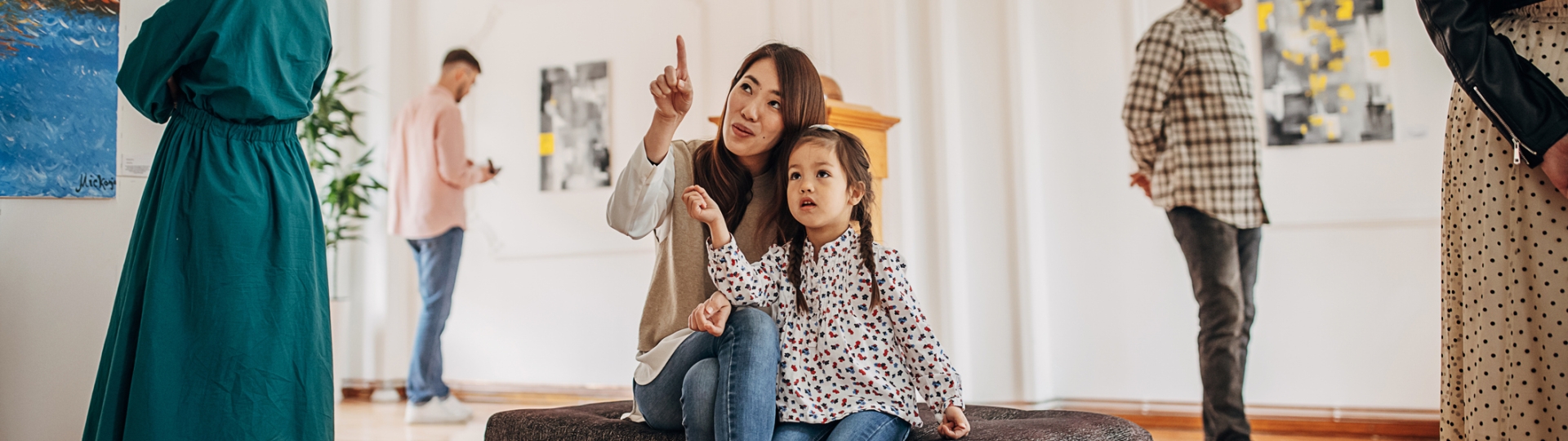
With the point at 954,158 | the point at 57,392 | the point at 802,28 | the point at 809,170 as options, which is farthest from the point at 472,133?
the point at 809,170

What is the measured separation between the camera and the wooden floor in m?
2.89

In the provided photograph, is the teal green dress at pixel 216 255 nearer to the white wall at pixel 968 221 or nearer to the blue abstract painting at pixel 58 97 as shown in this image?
the blue abstract painting at pixel 58 97

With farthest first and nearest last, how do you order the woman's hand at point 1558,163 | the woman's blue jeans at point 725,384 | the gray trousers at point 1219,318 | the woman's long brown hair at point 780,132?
the gray trousers at point 1219,318, the woman's long brown hair at point 780,132, the woman's blue jeans at point 725,384, the woman's hand at point 1558,163

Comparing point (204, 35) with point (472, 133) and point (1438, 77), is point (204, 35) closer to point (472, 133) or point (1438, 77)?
point (472, 133)

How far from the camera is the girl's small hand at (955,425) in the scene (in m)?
1.40

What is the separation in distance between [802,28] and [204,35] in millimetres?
2348

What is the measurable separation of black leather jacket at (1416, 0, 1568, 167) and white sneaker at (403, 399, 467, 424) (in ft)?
10.6

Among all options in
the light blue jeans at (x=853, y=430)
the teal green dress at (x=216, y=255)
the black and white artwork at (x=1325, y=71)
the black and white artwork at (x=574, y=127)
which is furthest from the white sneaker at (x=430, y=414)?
the black and white artwork at (x=1325, y=71)

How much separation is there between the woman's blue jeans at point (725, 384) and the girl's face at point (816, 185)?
18cm

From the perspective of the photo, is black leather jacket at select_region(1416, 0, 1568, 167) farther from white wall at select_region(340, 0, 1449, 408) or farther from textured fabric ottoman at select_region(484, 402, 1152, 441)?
white wall at select_region(340, 0, 1449, 408)

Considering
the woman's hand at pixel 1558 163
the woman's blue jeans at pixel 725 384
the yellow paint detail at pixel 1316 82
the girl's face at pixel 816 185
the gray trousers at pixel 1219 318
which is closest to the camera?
the woman's hand at pixel 1558 163

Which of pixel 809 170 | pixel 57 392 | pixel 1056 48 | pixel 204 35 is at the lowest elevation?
pixel 57 392

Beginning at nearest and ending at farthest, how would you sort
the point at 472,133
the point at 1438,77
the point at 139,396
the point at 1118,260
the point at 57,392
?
the point at 139,396 → the point at 57,392 → the point at 1438,77 → the point at 1118,260 → the point at 472,133

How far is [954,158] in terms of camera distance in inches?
130
